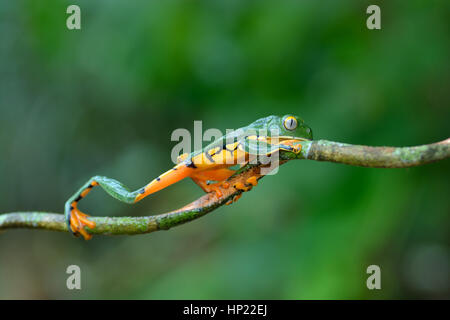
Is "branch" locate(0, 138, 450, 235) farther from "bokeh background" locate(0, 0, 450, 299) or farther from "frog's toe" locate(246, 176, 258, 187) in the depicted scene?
"bokeh background" locate(0, 0, 450, 299)

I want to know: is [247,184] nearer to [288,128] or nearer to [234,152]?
[234,152]

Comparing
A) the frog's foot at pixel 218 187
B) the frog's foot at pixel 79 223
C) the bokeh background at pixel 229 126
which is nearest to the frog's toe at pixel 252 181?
the frog's foot at pixel 218 187

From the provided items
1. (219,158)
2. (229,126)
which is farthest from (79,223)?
(229,126)

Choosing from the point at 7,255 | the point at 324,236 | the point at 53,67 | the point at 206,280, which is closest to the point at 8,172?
the point at 7,255

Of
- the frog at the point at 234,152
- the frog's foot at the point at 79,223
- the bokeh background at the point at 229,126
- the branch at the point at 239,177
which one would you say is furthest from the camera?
the bokeh background at the point at 229,126

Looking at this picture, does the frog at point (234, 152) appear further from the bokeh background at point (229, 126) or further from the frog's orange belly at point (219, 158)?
the bokeh background at point (229, 126)

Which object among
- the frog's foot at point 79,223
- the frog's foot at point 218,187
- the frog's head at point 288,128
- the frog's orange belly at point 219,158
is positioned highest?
the frog's head at point 288,128

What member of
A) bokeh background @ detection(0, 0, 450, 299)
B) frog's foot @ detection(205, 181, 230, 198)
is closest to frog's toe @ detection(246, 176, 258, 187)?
frog's foot @ detection(205, 181, 230, 198)

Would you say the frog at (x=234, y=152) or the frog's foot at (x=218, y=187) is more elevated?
the frog at (x=234, y=152)
